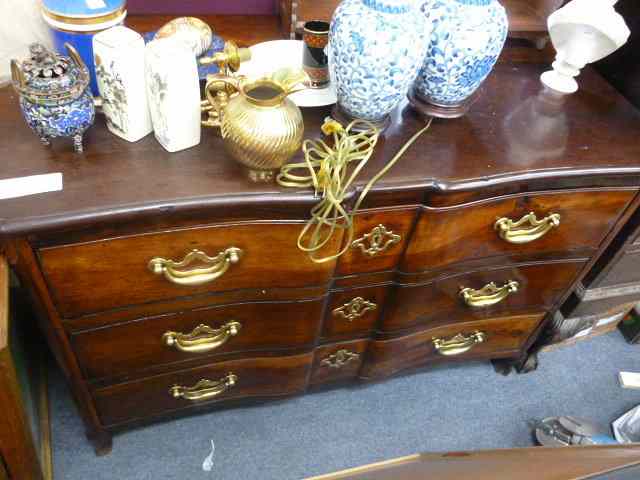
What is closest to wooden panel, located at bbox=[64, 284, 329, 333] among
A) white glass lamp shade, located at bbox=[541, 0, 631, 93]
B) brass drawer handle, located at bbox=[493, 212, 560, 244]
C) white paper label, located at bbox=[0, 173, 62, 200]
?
white paper label, located at bbox=[0, 173, 62, 200]

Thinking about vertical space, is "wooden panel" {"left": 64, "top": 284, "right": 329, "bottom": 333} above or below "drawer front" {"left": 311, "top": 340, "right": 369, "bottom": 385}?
above

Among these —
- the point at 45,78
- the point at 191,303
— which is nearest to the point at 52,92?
the point at 45,78

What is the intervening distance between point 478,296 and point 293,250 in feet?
1.59

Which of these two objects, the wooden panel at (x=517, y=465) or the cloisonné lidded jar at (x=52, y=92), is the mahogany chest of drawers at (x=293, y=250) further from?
the wooden panel at (x=517, y=465)

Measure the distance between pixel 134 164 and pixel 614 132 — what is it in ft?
2.78

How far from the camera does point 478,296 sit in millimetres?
1134

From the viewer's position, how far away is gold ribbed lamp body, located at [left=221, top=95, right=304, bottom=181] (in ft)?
2.35

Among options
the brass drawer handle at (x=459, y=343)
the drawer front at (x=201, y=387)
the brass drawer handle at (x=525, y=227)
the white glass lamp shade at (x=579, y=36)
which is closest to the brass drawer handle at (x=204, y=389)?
the drawer front at (x=201, y=387)

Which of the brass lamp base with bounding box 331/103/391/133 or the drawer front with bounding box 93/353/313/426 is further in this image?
the drawer front with bounding box 93/353/313/426

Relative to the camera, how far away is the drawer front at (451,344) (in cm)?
120

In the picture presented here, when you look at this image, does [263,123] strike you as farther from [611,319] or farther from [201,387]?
[611,319]

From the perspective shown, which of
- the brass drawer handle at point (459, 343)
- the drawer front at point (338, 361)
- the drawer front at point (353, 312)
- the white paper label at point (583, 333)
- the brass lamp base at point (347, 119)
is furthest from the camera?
the white paper label at point (583, 333)

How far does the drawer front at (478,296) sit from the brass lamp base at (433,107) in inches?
12.8

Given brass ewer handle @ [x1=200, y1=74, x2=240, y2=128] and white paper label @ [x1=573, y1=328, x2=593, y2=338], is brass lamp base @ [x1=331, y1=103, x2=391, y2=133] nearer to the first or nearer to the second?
brass ewer handle @ [x1=200, y1=74, x2=240, y2=128]
